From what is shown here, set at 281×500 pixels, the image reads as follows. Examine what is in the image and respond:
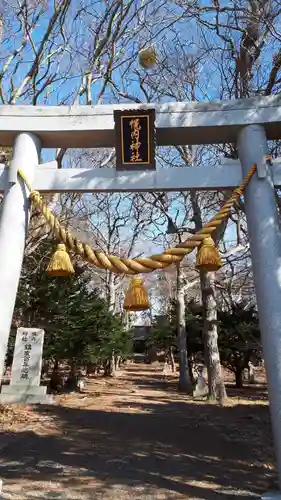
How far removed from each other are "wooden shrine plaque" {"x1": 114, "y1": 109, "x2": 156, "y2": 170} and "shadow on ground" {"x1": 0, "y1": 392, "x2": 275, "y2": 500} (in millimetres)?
3591

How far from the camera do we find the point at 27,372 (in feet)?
34.8

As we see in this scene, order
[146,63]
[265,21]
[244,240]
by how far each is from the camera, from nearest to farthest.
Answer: [265,21] < [146,63] < [244,240]

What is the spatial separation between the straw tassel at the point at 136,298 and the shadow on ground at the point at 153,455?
6.40ft

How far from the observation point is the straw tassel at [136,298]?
410 centimetres

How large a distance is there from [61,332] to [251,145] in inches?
363

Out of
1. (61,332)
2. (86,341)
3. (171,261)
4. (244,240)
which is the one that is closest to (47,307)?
(61,332)

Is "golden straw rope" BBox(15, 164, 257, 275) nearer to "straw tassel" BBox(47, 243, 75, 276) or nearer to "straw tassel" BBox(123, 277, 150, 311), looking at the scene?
"straw tassel" BBox(47, 243, 75, 276)

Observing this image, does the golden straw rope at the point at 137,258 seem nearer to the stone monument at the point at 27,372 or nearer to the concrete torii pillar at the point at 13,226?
the concrete torii pillar at the point at 13,226

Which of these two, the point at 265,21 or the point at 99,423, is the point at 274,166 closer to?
the point at 265,21

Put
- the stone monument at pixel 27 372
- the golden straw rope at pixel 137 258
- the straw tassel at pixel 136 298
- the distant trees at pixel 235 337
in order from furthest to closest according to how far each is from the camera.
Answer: the distant trees at pixel 235 337
the stone monument at pixel 27 372
the straw tassel at pixel 136 298
the golden straw rope at pixel 137 258

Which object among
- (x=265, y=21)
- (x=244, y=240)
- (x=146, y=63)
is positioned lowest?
(x=244, y=240)

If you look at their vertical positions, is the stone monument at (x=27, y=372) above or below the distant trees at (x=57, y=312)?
below

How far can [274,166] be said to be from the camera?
4316 mm

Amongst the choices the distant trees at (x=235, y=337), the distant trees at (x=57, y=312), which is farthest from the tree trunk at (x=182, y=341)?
the distant trees at (x=57, y=312)
